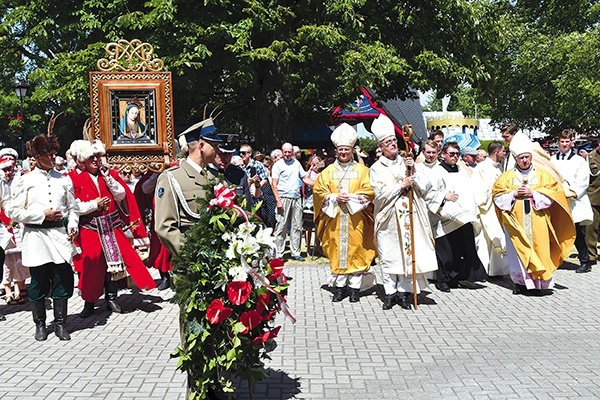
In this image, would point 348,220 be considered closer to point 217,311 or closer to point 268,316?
point 268,316

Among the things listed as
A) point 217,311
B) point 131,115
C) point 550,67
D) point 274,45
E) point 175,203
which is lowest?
point 217,311

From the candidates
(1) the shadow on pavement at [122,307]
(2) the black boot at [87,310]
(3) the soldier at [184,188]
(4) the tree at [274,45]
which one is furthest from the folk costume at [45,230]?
(4) the tree at [274,45]

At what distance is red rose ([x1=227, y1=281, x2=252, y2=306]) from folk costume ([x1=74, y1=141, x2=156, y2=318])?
356cm

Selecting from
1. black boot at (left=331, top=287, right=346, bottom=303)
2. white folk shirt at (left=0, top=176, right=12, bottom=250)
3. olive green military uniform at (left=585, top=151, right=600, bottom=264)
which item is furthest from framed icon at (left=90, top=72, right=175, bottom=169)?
olive green military uniform at (left=585, top=151, right=600, bottom=264)

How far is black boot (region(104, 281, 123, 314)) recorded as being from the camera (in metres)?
8.27

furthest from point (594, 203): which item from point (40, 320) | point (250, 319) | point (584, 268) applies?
point (40, 320)

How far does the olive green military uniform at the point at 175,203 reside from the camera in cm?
491

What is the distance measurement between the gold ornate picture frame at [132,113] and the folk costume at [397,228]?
111 inches

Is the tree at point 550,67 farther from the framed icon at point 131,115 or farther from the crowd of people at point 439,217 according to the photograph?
the framed icon at point 131,115

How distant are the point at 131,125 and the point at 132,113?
0.51ft

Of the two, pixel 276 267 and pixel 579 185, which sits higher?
pixel 579 185

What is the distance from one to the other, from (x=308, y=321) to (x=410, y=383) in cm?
228

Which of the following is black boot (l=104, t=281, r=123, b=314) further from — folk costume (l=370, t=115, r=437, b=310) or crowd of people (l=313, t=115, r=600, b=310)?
folk costume (l=370, t=115, r=437, b=310)

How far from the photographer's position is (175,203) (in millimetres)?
4996
